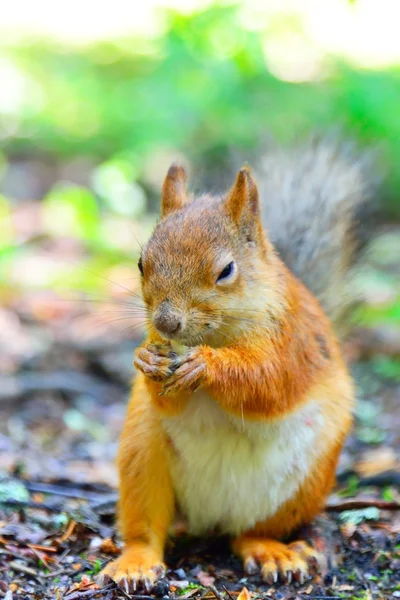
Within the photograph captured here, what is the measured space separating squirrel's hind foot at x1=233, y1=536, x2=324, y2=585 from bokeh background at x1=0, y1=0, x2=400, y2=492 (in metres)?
0.82

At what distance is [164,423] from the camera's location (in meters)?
2.69

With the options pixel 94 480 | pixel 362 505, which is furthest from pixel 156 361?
pixel 94 480

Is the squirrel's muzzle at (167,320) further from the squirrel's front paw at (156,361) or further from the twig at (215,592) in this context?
the twig at (215,592)

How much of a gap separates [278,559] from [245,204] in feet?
3.67

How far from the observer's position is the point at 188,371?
2391mm

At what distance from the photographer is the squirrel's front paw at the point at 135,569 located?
2535 millimetres

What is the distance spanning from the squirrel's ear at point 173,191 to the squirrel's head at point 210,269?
0.19ft

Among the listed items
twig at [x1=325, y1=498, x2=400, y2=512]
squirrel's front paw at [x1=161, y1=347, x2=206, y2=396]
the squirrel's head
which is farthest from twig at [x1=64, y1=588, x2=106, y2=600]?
twig at [x1=325, y1=498, x2=400, y2=512]

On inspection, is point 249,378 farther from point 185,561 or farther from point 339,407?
point 185,561

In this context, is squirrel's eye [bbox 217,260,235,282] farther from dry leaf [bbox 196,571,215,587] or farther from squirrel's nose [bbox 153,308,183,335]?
dry leaf [bbox 196,571,215,587]

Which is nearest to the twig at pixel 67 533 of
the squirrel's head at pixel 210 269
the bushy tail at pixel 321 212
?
the squirrel's head at pixel 210 269

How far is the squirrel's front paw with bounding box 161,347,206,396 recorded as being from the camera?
2391 millimetres

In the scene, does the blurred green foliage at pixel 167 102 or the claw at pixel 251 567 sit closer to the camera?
the claw at pixel 251 567

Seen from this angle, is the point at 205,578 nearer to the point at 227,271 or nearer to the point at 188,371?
the point at 188,371
